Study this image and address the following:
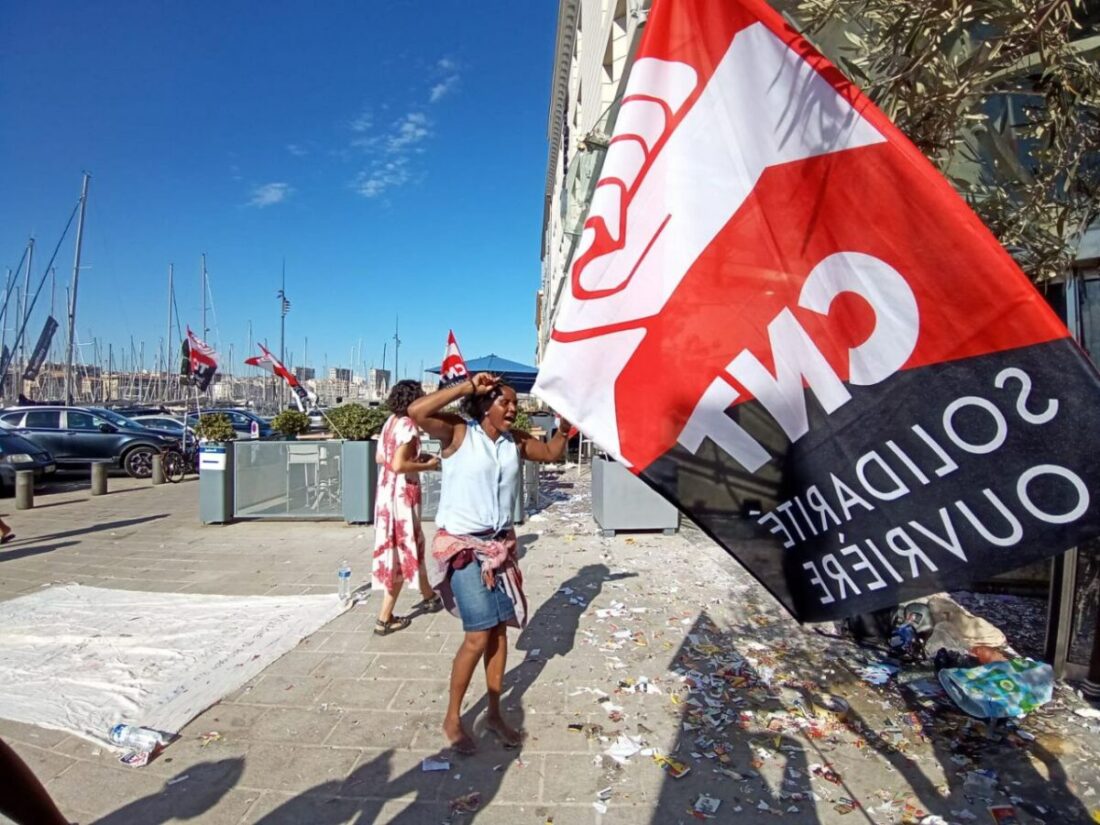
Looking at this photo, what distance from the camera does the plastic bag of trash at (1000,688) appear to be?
3283 millimetres

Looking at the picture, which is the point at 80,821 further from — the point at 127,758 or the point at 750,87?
the point at 750,87

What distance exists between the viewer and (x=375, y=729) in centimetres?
335

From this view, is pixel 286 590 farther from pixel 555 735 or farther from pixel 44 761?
pixel 555 735

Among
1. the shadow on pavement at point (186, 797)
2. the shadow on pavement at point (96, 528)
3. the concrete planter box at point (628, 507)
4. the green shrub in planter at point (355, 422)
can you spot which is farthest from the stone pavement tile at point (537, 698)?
the shadow on pavement at point (96, 528)

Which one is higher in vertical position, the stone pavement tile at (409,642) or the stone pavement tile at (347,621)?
the stone pavement tile at (347,621)

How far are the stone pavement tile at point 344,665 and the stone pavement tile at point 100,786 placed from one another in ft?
3.93

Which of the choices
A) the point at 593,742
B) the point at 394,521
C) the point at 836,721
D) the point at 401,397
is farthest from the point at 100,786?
the point at 836,721

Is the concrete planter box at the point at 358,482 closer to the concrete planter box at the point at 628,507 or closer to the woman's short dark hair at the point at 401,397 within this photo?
the concrete planter box at the point at 628,507

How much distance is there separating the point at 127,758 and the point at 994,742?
445cm

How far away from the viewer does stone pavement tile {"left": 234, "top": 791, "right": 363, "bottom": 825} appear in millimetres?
2605

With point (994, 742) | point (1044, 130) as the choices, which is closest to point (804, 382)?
point (1044, 130)

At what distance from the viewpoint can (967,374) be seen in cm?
139

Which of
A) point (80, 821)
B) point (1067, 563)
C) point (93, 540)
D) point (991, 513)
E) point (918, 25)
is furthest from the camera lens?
point (93, 540)

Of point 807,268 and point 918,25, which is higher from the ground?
point 918,25
